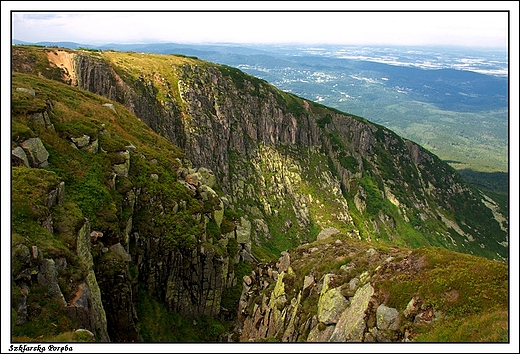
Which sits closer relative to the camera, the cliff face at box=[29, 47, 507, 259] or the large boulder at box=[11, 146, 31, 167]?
the large boulder at box=[11, 146, 31, 167]

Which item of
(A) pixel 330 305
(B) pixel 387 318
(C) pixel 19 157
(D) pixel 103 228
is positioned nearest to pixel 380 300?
(B) pixel 387 318

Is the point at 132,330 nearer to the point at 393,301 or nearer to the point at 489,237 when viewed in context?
the point at 393,301

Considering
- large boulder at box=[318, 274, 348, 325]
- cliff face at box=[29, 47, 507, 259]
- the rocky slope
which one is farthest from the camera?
cliff face at box=[29, 47, 507, 259]

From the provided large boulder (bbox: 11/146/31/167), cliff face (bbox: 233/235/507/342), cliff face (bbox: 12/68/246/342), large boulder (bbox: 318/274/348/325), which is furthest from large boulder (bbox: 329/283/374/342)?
large boulder (bbox: 11/146/31/167)

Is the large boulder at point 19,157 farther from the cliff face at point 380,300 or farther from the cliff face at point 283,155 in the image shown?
the cliff face at point 283,155

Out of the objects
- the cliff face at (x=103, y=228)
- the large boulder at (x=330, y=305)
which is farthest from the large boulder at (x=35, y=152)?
the large boulder at (x=330, y=305)

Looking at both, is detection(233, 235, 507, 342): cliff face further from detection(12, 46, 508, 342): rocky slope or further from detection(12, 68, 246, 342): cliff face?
detection(12, 68, 246, 342): cliff face

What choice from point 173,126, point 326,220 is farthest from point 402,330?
point 326,220

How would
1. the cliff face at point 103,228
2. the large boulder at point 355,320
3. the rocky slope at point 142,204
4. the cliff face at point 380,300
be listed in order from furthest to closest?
the rocky slope at point 142,204 < the large boulder at point 355,320 < the cliff face at point 103,228 < the cliff face at point 380,300
